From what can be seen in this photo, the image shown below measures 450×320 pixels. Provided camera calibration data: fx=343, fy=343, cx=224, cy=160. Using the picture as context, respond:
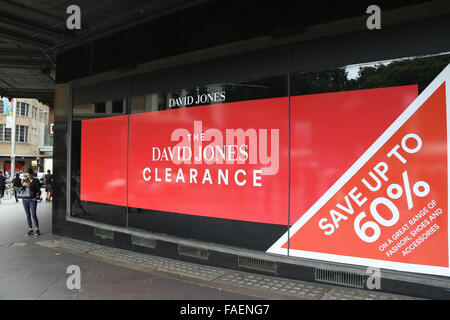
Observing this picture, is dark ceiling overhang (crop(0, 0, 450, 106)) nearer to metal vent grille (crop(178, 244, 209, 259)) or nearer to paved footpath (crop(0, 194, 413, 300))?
metal vent grille (crop(178, 244, 209, 259))

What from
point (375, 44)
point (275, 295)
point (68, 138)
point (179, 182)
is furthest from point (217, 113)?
point (68, 138)

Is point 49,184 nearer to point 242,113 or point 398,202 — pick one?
point 242,113

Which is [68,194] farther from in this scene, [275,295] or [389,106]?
[389,106]

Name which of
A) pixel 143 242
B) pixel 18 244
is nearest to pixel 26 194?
pixel 18 244

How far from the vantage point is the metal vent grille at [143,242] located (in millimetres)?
7348

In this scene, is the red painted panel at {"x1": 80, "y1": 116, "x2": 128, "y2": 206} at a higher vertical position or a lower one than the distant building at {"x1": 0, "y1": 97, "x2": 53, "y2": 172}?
lower

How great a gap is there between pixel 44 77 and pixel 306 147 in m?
11.2

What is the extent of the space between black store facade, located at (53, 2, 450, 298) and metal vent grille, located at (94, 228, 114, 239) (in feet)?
0.11

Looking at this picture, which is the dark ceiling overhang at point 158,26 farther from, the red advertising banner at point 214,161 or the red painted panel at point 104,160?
the red painted panel at point 104,160

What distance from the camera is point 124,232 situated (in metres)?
7.80

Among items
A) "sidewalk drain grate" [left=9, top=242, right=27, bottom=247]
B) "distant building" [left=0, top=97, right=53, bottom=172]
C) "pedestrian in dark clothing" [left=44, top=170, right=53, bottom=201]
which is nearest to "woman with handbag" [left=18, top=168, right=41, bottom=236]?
"sidewalk drain grate" [left=9, top=242, right=27, bottom=247]

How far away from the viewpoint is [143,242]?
7.52 m

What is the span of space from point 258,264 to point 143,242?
2.85m

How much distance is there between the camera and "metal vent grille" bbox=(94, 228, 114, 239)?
26.7 feet
